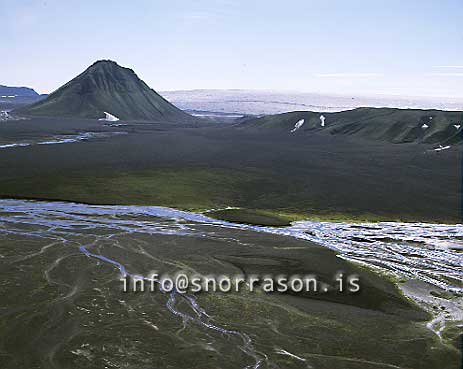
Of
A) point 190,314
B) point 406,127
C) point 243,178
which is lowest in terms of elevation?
point 190,314

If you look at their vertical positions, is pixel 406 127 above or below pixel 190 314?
above

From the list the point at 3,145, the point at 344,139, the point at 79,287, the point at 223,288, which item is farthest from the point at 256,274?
the point at 344,139

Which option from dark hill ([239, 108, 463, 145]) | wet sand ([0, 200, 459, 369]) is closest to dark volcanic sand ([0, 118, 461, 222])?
wet sand ([0, 200, 459, 369])

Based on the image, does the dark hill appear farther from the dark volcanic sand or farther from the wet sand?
the wet sand

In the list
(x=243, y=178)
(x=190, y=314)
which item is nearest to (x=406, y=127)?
(x=243, y=178)

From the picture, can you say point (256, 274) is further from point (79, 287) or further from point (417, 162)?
point (417, 162)

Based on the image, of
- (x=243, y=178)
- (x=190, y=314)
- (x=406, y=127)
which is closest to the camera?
(x=190, y=314)

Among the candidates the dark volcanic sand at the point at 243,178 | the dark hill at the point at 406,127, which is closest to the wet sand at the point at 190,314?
the dark volcanic sand at the point at 243,178

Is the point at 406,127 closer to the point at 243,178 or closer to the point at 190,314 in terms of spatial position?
the point at 243,178

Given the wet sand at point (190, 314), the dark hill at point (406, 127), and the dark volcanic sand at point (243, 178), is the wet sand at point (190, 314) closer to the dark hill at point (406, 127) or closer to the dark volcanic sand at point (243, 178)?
the dark volcanic sand at point (243, 178)

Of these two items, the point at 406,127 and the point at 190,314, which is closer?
the point at 190,314

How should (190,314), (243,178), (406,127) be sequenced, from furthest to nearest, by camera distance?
1. (406,127)
2. (243,178)
3. (190,314)
